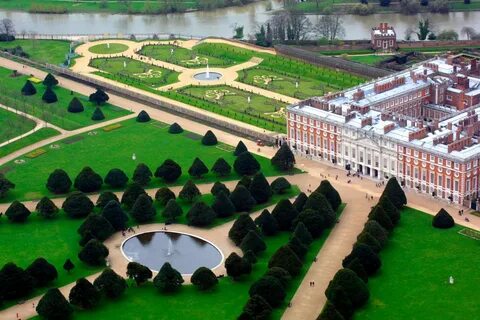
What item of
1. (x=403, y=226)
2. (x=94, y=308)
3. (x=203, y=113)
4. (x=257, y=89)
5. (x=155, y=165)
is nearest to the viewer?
(x=94, y=308)

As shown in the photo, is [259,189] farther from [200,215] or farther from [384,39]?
[384,39]

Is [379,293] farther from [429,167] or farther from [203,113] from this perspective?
[203,113]

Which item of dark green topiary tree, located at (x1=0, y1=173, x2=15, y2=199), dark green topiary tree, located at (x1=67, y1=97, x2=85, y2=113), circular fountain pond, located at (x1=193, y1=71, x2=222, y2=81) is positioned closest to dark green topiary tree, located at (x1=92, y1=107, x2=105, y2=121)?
dark green topiary tree, located at (x1=67, y1=97, x2=85, y2=113)

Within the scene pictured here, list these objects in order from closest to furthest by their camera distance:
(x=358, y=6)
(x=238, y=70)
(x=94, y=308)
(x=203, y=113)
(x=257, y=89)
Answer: (x=94, y=308) → (x=203, y=113) → (x=257, y=89) → (x=238, y=70) → (x=358, y=6)

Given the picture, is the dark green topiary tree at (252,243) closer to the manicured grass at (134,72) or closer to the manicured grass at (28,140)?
the manicured grass at (28,140)

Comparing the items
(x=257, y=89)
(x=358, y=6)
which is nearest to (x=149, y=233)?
(x=257, y=89)

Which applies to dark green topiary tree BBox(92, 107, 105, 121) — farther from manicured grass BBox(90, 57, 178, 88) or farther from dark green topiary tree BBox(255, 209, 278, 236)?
dark green topiary tree BBox(255, 209, 278, 236)

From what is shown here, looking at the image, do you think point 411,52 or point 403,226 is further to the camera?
point 411,52
